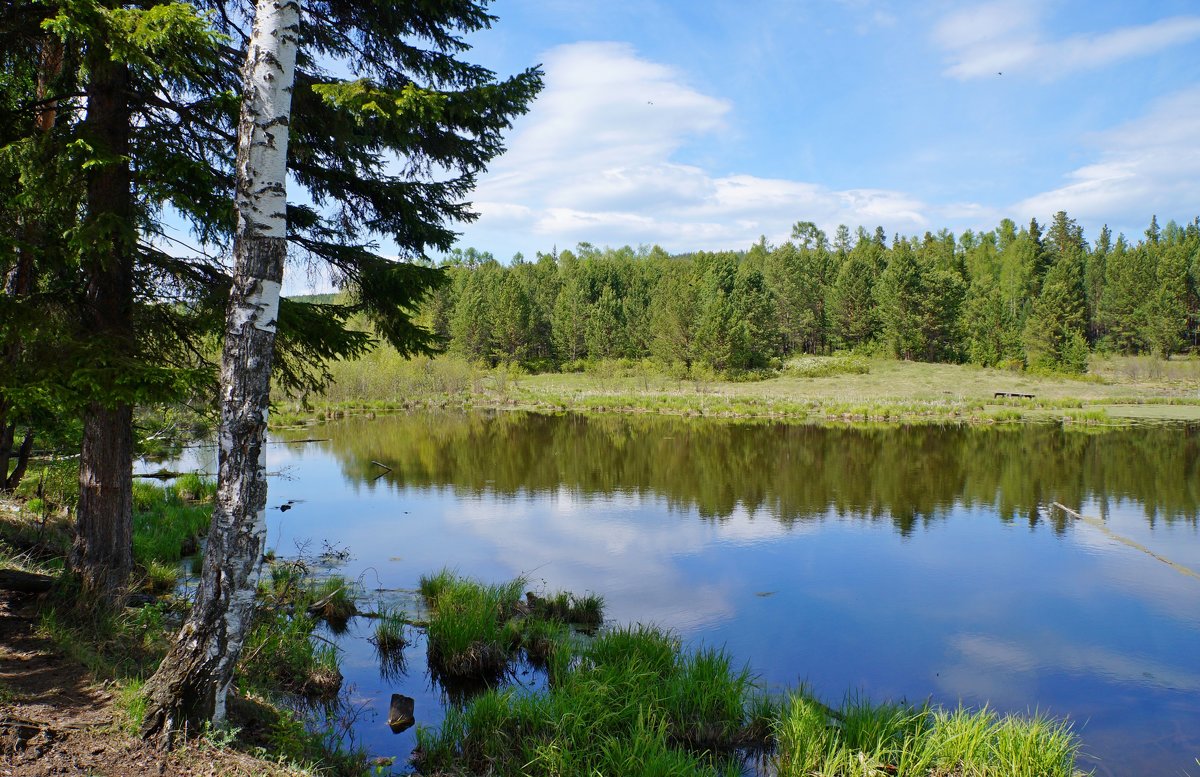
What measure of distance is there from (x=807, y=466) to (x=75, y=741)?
2084cm

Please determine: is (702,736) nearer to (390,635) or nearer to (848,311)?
(390,635)

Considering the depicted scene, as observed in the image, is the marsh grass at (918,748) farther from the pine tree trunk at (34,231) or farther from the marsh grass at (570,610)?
the pine tree trunk at (34,231)

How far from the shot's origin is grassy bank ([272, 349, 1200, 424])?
121ft

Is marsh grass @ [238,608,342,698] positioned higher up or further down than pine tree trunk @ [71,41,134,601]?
further down

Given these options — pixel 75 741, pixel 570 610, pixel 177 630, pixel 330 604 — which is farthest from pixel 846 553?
pixel 75 741

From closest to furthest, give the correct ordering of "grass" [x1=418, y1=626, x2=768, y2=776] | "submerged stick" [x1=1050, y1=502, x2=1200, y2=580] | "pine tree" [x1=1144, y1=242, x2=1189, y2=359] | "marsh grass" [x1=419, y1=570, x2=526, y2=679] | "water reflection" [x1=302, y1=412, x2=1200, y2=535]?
1. "grass" [x1=418, y1=626, x2=768, y2=776]
2. "marsh grass" [x1=419, y1=570, x2=526, y2=679]
3. "submerged stick" [x1=1050, y1=502, x2=1200, y2=580]
4. "water reflection" [x1=302, y1=412, x2=1200, y2=535]
5. "pine tree" [x1=1144, y1=242, x2=1189, y2=359]

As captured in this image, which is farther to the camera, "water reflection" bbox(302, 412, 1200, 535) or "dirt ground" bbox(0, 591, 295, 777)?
"water reflection" bbox(302, 412, 1200, 535)

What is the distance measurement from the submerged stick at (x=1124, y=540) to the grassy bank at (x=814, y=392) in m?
19.3

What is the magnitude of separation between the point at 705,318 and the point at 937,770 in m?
50.4

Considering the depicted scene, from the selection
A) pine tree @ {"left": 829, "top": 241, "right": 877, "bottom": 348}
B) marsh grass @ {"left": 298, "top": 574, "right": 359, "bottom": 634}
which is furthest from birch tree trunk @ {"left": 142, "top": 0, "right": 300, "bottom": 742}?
pine tree @ {"left": 829, "top": 241, "right": 877, "bottom": 348}

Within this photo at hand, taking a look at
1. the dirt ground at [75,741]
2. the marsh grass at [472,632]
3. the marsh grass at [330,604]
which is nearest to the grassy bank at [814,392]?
the marsh grass at [330,604]

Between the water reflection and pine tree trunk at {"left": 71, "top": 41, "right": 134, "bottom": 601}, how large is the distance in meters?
12.1

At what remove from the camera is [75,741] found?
12.9 feet

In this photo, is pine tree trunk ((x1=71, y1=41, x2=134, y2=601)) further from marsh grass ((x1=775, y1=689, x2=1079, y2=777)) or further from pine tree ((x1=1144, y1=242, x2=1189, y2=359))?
pine tree ((x1=1144, y1=242, x2=1189, y2=359))
